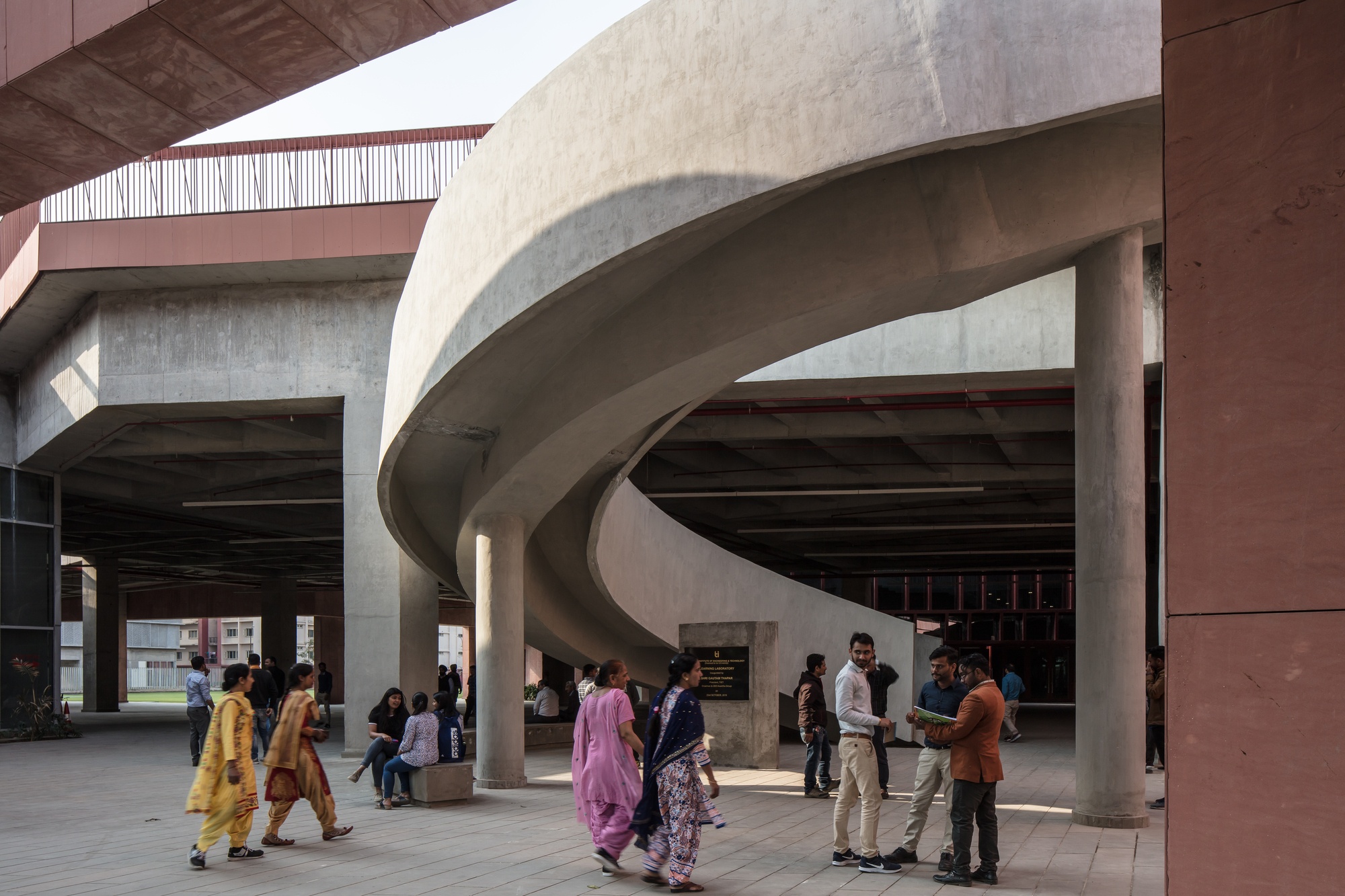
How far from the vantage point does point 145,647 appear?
84312 millimetres

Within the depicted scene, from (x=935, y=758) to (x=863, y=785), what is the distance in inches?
21.6

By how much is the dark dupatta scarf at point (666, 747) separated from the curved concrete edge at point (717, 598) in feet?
Result: 27.3

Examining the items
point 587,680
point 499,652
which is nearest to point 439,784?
point 499,652

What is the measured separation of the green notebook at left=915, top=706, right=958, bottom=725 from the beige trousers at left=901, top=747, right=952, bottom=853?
0.31 m

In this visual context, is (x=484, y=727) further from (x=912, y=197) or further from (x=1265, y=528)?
(x=1265, y=528)

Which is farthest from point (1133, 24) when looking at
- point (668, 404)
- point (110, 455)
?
point (110, 455)

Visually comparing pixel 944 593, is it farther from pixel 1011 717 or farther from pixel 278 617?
pixel 278 617

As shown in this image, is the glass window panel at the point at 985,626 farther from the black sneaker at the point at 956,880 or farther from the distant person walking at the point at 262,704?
the black sneaker at the point at 956,880

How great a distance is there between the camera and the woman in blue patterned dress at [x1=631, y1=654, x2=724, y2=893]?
7.52 meters

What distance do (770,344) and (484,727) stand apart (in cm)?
649

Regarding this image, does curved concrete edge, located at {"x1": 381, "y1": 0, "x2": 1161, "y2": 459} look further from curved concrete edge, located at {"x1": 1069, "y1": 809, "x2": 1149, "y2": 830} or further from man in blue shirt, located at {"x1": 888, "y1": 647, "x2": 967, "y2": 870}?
curved concrete edge, located at {"x1": 1069, "y1": 809, "x2": 1149, "y2": 830}

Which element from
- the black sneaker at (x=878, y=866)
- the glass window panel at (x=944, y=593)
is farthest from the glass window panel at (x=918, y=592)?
the black sneaker at (x=878, y=866)

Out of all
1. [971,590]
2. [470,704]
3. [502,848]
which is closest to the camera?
[502,848]

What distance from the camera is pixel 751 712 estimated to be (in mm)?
16094
